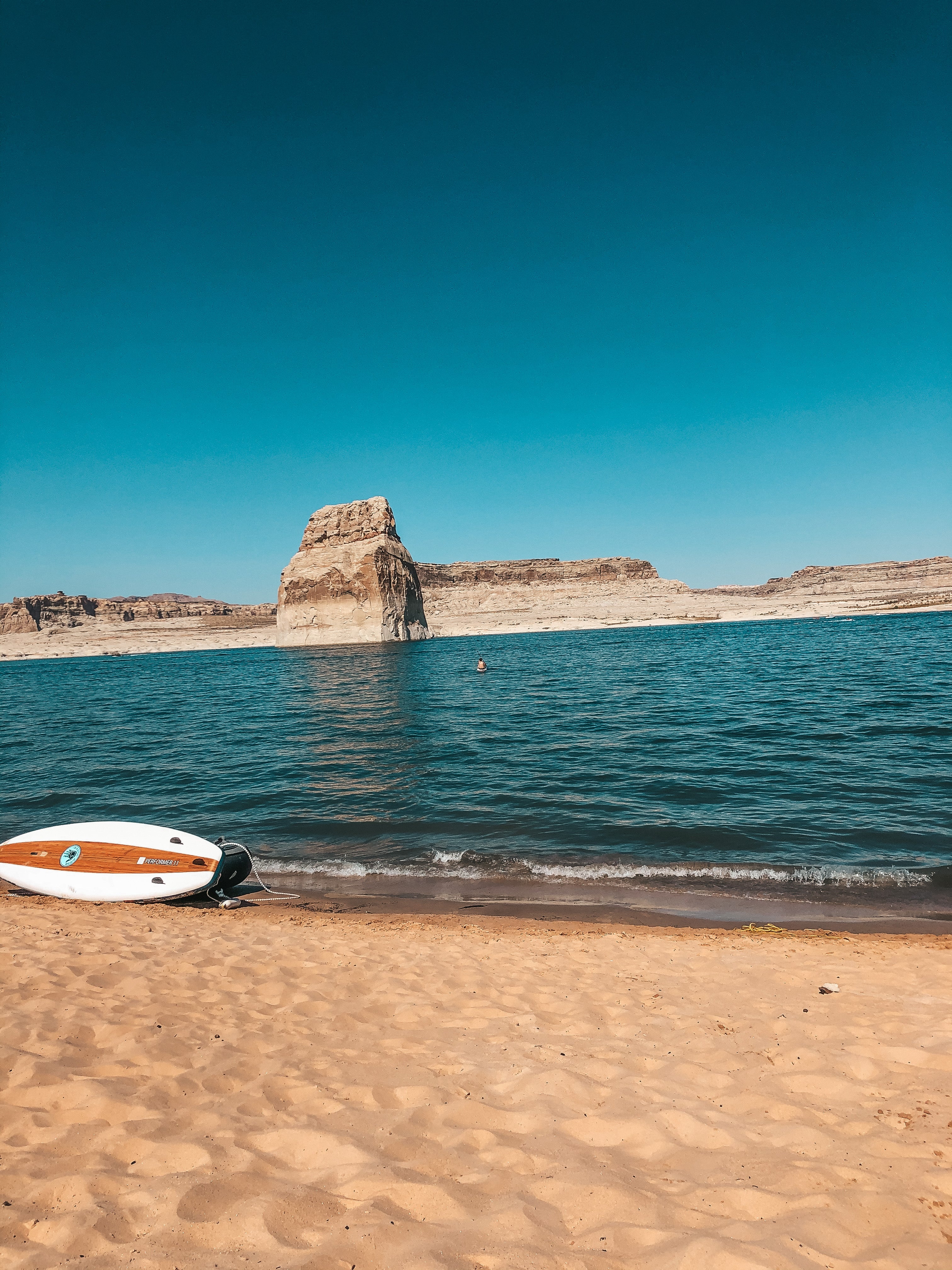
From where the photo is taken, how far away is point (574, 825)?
1098 centimetres

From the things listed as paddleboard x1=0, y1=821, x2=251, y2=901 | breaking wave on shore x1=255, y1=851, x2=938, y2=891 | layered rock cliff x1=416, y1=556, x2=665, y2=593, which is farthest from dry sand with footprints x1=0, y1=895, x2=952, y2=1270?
layered rock cliff x1=416, y1=556, x2=665, y2=593

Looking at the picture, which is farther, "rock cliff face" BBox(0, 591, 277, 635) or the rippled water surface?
"rock cliff face" BBox(0, 591, 277, 635)

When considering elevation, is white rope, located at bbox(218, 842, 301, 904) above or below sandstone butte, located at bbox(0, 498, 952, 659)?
Result: below

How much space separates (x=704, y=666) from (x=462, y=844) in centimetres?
2733

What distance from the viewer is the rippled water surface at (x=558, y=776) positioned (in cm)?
964

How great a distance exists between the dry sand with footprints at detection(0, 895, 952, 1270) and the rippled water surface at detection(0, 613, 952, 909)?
145 inches

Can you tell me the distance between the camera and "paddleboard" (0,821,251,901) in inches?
351

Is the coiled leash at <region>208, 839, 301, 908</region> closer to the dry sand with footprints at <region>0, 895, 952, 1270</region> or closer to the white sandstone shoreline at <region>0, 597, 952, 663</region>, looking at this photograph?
the dry sand with footprints at <region>0, 895, 952, 1270</region>

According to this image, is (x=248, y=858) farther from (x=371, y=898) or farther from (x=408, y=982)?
(x=408, y=982)

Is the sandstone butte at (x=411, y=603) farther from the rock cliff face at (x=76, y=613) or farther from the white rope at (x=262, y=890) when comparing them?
the white rope at (x=262, y=890)

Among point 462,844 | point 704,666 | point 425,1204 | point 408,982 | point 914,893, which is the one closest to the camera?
point 425,1204

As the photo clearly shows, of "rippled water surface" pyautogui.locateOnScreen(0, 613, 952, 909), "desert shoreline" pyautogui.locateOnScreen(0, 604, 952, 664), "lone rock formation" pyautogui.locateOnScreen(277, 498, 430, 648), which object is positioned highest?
"lone rock formation" pyautogui.locateOnScreen(277, 498, 430, 648)

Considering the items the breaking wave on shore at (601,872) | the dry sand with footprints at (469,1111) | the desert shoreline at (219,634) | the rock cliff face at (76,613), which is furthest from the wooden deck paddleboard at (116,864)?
the rock cliff face at (76,613)

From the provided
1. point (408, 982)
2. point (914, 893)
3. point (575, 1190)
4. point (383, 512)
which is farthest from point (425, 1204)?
point (383, 512)
